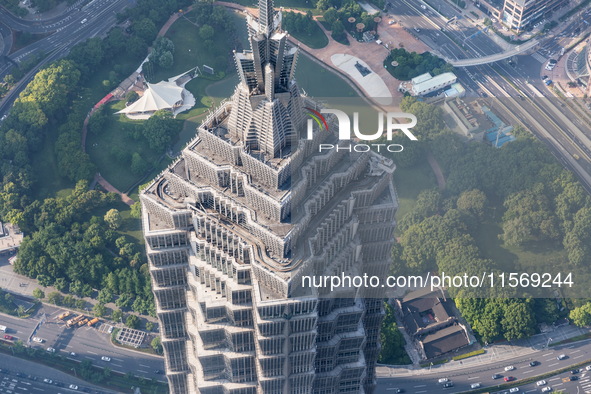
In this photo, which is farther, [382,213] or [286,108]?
[382,213]

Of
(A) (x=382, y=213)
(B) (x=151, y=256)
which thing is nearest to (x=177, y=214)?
(B) (x=151, y=256)

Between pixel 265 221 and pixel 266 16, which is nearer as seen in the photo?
pixel 266 16

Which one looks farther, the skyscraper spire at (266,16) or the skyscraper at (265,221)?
the skyscraper at (265,221)

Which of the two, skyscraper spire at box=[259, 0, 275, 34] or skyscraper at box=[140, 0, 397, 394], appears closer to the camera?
skyscraper spire at box=[259, 0, 275, 34]

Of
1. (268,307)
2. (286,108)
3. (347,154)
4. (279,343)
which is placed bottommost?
(279,343)

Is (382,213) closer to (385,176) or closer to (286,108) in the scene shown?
(385,176)

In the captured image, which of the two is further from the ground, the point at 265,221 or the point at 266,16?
the point at 266,16

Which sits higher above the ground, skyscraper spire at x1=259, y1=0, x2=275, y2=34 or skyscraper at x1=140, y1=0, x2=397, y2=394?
skyscraper spire at x1=259, y1=0, x2=275, y2=34

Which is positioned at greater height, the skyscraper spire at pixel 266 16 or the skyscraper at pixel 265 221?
the skyscraper spire at pixel 266 16
